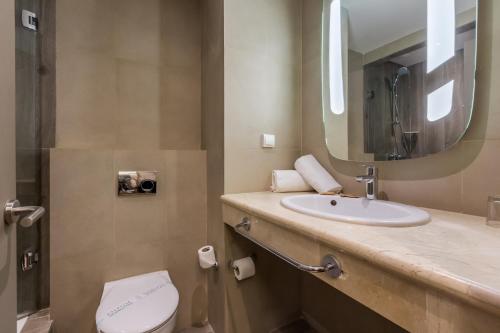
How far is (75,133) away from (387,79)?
179 centimetres

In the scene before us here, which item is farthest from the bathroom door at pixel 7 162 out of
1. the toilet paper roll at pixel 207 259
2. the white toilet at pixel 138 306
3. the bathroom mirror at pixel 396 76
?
the bathroom mirror at pixel 396 76

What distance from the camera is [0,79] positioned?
52 centimetres

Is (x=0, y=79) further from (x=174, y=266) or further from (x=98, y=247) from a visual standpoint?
(x=174, y=266)

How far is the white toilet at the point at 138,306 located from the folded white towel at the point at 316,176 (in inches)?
38.0

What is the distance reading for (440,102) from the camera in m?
0.89

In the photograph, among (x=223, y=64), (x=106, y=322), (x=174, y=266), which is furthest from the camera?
(x=174, y=266)

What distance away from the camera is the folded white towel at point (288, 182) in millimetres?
1278

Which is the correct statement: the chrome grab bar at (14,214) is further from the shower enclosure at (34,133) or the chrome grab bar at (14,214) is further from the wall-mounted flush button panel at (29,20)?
the wall-mounted flush button panel at (29,20)

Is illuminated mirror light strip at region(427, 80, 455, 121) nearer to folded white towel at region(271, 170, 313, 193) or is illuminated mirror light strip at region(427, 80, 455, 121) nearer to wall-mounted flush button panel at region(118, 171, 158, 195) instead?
folded white towel at region(271, 170, 313, 193)

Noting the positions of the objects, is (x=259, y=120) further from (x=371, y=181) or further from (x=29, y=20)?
(x=29, y=20)

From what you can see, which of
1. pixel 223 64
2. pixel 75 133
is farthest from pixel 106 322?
pixel 223 64

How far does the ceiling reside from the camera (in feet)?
3.06

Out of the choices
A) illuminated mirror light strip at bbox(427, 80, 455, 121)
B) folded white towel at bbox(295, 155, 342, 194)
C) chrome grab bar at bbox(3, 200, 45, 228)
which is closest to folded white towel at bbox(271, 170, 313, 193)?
folded white towel at bbox(295, 155, 342, 194)

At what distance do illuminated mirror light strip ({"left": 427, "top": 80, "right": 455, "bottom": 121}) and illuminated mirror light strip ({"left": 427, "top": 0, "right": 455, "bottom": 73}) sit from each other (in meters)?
0.10
